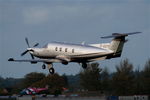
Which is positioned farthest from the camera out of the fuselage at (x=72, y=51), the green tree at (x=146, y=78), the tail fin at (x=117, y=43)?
the green tree at (x=146, y=78)

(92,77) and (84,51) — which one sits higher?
(92,77)

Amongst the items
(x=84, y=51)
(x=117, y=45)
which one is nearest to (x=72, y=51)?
(x=84, y=51)

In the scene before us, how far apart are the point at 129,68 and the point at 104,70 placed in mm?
14707

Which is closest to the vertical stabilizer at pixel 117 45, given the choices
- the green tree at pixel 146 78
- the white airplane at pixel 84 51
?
the white airplane at pixel 84 51

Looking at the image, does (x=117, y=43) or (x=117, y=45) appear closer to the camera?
(x=117, y=45)

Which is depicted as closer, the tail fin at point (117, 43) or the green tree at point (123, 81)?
the tail fin at point (117, 43)

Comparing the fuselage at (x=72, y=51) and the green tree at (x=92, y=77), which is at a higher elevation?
the green tree at (x=92, y=77)

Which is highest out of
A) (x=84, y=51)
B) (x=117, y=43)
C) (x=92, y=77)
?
(x=92, y=77)

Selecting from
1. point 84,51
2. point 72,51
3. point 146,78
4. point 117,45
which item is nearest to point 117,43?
point 117,45

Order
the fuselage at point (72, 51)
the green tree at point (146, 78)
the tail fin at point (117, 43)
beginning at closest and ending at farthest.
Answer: the fuselage at point (72, 51)
the tail fin at point (117, 43)
the green tree at point (146, 78)

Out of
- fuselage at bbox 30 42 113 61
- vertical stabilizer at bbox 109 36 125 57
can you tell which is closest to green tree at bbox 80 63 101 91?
fuselage at bbox 30 42 113 61

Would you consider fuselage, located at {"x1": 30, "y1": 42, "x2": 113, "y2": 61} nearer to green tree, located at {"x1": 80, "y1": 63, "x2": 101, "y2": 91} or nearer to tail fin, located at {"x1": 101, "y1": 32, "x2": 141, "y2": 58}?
tail fin, located at {"x1": 101, "y1": 32, "x2": 141, "y2": 58}

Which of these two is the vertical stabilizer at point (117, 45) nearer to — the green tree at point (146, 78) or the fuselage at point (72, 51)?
the fuselage at point (72, 51)

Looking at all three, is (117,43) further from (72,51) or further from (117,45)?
(72,51)
